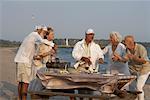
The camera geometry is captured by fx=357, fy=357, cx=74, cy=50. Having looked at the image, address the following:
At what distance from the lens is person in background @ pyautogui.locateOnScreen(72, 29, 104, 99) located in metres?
6.70

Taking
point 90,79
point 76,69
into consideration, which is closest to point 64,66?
point 76,69

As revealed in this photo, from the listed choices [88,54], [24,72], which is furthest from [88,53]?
[24,72]

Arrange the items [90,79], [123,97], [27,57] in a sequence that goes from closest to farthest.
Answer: [90,79]
[123,97]
[27,57]

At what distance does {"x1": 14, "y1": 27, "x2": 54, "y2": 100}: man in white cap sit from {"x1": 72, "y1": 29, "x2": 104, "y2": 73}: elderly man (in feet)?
2.62

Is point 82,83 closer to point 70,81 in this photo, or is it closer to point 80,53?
point 70,81

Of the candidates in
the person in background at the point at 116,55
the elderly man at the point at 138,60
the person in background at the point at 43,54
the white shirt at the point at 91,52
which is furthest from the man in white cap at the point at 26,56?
the elderly man at the point at 138,60

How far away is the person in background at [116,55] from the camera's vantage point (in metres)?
6.60

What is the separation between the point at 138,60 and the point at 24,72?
2349 millimetres

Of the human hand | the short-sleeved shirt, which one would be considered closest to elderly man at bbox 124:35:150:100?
the short-sleeved shirt

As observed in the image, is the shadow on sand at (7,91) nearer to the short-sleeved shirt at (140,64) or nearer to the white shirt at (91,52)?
the white shirt at (91,52)

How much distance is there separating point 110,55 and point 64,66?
40.2 inches

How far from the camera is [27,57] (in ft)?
23.9

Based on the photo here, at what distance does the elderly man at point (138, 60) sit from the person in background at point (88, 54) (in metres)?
0.59

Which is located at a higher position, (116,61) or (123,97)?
(116,61)
